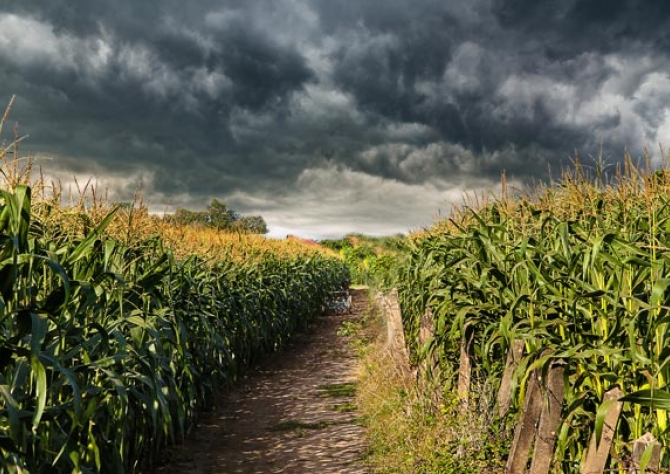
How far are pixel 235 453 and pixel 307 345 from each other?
612cm

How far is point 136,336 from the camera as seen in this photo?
3.91 m

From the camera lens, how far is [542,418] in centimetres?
331

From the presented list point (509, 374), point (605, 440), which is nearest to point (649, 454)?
point (605, 440)

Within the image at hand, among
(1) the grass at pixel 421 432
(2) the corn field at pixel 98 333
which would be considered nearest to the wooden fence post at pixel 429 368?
(1) the grass at pixel 421 432

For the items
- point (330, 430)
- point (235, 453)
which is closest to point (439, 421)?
point (330, 430)

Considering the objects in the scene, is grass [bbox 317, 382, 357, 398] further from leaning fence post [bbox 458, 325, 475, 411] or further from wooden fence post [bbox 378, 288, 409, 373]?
leaning fence post [bbox 458, 325, 475, 411]

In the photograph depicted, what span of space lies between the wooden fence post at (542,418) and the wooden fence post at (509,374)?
1.24 feet

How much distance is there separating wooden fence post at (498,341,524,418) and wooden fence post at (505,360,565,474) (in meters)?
0.38

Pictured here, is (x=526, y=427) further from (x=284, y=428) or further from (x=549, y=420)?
(x=284, y=428)

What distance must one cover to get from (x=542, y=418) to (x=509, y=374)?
26.9 inches

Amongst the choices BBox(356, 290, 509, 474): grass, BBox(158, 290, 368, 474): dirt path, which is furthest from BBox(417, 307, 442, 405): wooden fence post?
BBox(158, 290, 368, 474): dirt path

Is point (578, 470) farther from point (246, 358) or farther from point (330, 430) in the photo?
point (246, 358)

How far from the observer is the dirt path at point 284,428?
214 inches

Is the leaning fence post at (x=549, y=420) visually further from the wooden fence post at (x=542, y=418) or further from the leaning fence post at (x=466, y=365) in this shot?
the leaning fence post at (x=466, y=365)
